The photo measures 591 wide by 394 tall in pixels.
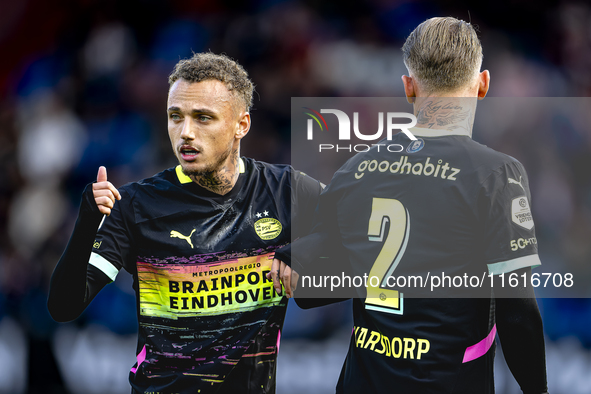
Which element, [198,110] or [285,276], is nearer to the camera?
[285,276]

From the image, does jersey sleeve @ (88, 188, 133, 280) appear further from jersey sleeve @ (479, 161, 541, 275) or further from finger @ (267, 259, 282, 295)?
jersey sleeve @ (479, 161, 541, 275)

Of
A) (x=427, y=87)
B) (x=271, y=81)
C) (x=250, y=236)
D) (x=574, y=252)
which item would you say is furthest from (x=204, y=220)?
(x=574, y=252)

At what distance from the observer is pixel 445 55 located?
1994 mm

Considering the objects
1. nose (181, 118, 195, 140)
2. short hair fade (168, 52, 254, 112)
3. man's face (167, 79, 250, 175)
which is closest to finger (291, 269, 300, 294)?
man's face (167, 79, 250, 175)

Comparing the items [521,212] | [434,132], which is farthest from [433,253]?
[434,132]

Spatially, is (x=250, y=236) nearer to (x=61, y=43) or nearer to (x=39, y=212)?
(x=39, y=212)

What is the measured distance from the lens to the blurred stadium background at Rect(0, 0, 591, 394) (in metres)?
4.66

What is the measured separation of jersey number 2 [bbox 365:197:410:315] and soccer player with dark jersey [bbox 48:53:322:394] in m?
0.79

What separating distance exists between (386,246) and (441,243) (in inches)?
8.1

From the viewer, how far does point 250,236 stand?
2762 mm

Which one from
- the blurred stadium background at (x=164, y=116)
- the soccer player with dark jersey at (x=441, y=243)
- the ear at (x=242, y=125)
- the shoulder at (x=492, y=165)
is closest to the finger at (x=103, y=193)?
the ear at (x=242, y=125)

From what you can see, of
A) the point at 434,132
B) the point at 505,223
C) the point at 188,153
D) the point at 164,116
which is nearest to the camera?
the point at 505,223

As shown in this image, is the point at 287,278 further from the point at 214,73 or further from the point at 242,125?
the point at 214,73

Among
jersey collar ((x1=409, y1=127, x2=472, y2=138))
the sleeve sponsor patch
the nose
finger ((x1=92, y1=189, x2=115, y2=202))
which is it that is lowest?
the sleeve sponsor patch
